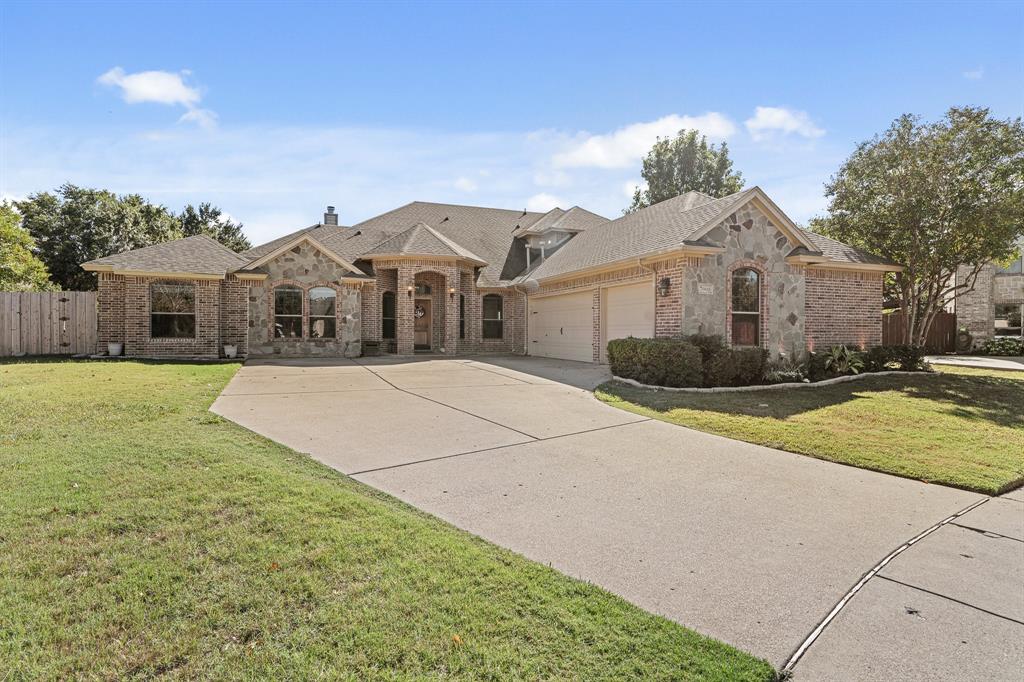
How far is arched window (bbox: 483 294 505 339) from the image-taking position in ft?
67.1

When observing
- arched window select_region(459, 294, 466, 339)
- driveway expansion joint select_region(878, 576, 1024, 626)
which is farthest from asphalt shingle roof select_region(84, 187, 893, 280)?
driveway expansion joint select_region(878, 576, 1024, 626)

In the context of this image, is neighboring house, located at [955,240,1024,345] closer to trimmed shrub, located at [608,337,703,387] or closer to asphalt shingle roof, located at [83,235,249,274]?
trimmed shrub, located at [608,337,703,387]

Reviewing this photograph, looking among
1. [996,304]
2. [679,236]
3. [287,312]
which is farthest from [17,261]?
[996,304]

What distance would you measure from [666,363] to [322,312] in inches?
464

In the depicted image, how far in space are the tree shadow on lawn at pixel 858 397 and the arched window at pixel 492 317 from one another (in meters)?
9.96

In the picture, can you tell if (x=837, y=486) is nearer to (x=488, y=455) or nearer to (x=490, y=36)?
(x=488, y=455)

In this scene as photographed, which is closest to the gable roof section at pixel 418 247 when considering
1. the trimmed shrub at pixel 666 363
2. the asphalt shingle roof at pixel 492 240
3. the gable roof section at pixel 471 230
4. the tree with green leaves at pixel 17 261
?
the asphalt shingle roof at pixel 492 240

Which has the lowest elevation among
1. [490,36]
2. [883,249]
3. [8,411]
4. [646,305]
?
[8,411]

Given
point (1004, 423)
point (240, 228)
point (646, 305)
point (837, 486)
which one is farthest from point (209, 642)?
point (240, 228)

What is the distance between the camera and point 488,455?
559cm

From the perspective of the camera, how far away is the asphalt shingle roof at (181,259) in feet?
50.3

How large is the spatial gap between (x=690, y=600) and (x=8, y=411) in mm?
8261

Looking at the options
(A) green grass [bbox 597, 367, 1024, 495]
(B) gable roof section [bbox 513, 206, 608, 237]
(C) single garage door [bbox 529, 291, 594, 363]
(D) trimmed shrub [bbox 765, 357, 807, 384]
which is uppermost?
(B) gable roof section [bbox 513, 206, 608, 237]

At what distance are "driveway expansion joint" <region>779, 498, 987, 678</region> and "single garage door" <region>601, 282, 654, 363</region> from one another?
8889 mm
